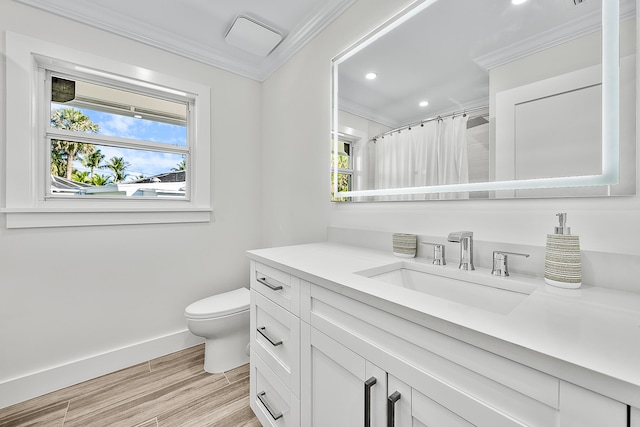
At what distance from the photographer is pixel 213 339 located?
1.80 m

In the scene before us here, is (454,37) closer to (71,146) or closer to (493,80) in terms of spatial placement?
(493,80)

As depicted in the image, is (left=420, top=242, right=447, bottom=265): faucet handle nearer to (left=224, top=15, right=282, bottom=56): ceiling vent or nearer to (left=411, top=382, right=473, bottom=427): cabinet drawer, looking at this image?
(left=411, top=382, right=473, bottom=427): cabinet drawer

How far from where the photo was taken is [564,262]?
2.42 feet

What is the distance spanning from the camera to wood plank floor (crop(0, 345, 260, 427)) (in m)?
1.40

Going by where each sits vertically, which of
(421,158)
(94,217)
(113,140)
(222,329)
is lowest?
(222,329)

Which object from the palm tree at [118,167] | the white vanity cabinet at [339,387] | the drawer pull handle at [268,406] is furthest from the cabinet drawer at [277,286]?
the palm tree at [118,167]

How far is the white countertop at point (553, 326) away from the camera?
0.38 meters

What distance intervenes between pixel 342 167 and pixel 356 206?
0.27 meters

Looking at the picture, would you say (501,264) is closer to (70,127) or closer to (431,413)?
(431,413)

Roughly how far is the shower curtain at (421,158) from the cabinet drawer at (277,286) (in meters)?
0.71

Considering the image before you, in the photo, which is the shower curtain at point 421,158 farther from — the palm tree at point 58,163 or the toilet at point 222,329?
the palm tree at point 58,163

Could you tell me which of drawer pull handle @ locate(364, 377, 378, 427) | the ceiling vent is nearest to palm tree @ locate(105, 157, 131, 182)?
the ceiling vent

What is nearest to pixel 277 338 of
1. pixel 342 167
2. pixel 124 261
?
pixel 342 167

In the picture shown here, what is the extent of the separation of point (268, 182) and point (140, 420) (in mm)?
1784
